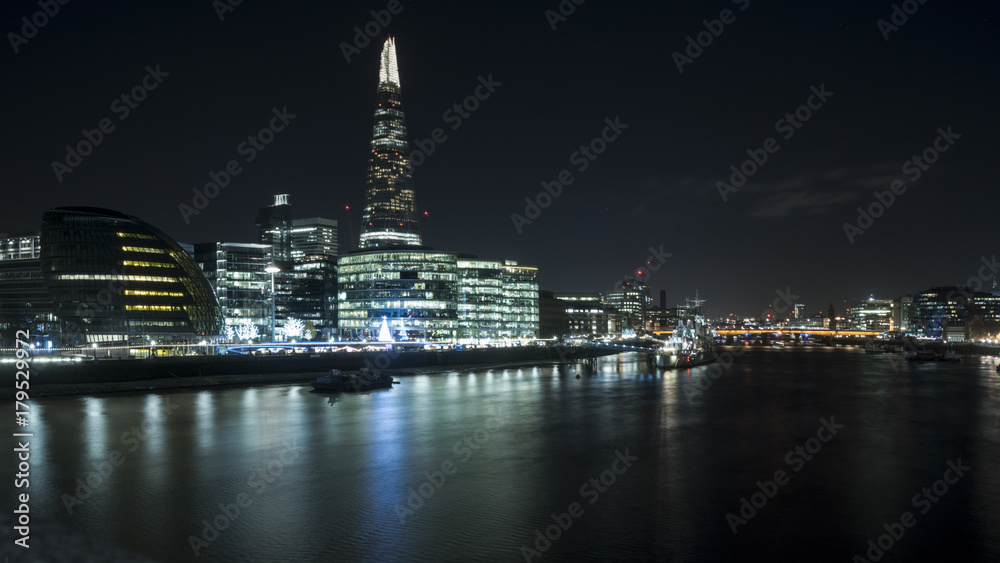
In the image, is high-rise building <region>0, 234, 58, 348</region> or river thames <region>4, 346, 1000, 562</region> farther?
high-rise building <region>0, 234, 58, 348</region>

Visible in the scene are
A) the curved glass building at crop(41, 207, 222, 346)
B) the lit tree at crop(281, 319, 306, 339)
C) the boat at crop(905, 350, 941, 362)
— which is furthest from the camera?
the lit tree at crop(281, 319, 306, 339)

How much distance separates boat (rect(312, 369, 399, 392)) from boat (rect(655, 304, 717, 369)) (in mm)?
52042

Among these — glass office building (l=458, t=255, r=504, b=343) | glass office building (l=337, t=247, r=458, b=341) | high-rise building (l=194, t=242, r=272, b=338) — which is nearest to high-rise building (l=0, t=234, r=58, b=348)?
high-rise building (l=194, t=242, r=272, b=338)

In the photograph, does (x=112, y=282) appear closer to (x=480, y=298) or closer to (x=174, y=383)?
(x=174, y=383)

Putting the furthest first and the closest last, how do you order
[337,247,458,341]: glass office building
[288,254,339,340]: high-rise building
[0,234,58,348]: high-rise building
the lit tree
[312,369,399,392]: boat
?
[288,254,339,340]: high-rise building, [337,247,458,341]: glass office building, the lit tree, [0,234,58,348]: high-rise building, [312,369,399,392]: boat

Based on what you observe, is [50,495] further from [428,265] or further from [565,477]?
[428,265]

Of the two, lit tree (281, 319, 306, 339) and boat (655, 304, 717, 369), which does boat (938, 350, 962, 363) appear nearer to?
boat (655, 304, 717, 369)

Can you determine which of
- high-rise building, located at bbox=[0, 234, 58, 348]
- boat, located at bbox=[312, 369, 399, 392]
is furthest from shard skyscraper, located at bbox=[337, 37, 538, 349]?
boat, located at bbox=[312, 369, 399, 392]

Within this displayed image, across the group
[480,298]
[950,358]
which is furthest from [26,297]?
[950,358]

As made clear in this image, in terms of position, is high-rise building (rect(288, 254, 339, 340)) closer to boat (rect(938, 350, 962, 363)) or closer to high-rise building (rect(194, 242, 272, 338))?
high-rise building (rect(194, 242, 272, 338))

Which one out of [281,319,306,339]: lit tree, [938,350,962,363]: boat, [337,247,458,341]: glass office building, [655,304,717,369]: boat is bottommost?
[938,350,962,363]: boat

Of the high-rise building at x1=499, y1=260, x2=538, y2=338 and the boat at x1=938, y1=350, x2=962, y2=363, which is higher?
the high-rise building at x1=499, y1=260, x2=538, y2=338

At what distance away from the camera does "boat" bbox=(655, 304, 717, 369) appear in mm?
111700

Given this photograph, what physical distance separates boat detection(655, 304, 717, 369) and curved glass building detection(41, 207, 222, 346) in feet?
249
